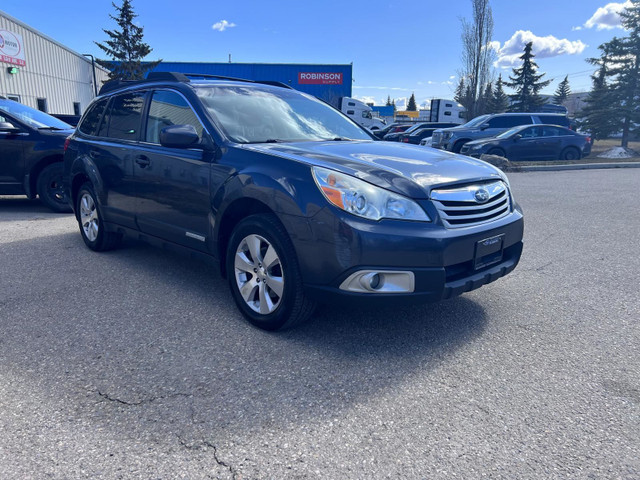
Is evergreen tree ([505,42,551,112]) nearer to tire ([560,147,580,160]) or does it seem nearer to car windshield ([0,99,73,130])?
tire ([560,147,580,160])

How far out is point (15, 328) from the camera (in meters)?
3.41

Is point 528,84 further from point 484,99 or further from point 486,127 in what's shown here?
point 486,127

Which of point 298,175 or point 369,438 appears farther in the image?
point 298,175

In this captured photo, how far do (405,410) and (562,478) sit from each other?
0.73m

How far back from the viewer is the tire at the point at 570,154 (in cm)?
1719

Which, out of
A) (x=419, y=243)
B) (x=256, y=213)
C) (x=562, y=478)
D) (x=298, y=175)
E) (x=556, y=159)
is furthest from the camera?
(x=556, y=159)

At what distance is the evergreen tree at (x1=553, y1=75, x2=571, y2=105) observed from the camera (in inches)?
3029

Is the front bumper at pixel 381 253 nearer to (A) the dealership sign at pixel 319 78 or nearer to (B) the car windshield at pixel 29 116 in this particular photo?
(B) the car windshield at pixel 29 116

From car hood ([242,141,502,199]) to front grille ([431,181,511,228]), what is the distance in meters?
0.07

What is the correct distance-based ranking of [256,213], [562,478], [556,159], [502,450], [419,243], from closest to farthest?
[562,478], [502,450], [419,243], [256,213], [556,159]

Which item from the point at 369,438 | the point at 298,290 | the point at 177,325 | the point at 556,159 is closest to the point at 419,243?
the point at 298,290

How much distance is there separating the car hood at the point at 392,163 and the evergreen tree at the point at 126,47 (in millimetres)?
39932

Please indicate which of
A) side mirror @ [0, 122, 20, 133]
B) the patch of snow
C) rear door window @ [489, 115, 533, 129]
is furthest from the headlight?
the patch of snow

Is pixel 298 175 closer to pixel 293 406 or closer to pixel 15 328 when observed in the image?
pixel 293 406
